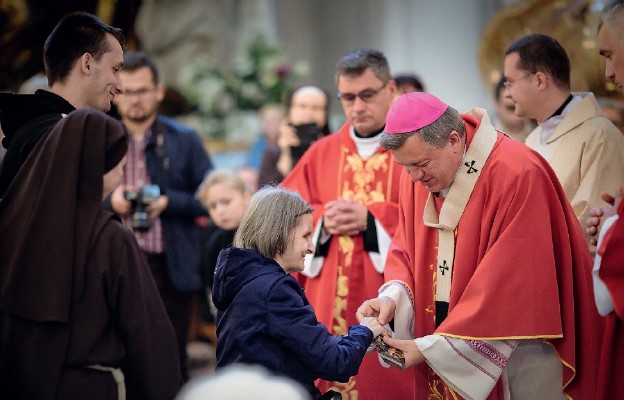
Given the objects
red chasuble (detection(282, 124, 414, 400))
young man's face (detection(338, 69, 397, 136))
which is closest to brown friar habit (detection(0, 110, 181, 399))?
red chasuble (detection(282, 124, 414, 400))

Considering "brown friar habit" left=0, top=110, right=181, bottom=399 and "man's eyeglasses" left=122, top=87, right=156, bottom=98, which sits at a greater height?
"man's eyeglasses" left=122, top=87, right=156, bottom=98

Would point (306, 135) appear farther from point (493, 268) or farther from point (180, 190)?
point (493, 268)

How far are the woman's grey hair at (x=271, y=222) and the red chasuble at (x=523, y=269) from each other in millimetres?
720

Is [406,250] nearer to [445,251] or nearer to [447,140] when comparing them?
[445,251]

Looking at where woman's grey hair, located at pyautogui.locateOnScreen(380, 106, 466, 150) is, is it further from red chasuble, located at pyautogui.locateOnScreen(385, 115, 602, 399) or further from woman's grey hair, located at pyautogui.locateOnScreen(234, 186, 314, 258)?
woman's grey hair, located at pyautogui.locateOnScreen(234, 186, 314, 258)

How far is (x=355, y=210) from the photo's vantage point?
4551 millimetres

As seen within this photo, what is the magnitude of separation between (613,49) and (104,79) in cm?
213

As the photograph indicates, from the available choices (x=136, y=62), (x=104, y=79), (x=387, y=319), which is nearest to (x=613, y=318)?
(x=387, y=319)

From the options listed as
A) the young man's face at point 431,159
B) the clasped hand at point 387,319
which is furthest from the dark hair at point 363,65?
the clasped hand at point 387,319

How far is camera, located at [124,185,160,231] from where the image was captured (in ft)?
18.1

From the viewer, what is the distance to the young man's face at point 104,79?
381 centimetres

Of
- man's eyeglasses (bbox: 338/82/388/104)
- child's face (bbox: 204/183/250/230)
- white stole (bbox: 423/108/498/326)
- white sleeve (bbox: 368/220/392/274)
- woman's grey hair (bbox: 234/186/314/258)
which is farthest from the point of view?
child's face (bbox: 204/183/250/230)

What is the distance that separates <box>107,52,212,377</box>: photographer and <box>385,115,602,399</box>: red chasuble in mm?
2506

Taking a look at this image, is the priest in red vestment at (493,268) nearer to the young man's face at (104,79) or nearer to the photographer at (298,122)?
the young man's face at (104,79)
